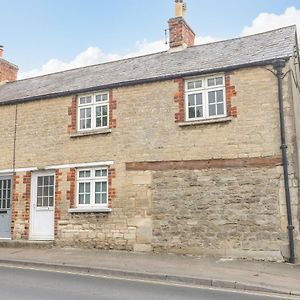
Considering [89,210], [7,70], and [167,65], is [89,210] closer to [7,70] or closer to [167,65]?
[167,65]

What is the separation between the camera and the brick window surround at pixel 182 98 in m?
12.1

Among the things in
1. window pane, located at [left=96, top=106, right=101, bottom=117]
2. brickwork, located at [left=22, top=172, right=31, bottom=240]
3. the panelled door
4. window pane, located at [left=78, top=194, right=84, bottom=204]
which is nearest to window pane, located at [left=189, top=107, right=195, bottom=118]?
window pane, located at [left=96, top=106, right=101, bottom=117]

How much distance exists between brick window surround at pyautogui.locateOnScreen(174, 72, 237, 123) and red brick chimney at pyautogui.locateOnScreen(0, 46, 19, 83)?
34.0ft

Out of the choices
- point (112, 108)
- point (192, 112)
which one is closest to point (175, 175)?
point (192, 112)

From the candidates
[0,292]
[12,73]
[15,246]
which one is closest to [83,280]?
[0,292]

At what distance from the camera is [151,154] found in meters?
12.9

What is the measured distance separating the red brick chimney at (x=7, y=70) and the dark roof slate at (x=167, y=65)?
2576 millimetres

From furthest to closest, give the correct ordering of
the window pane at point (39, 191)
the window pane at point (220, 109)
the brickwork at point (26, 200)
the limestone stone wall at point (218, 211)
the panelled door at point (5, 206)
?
the panelled door at point (5, 206), the window pane at point (39, 191), the brickwork at point (26, 200), the window pane at point (220, 109), the limestone stone wall at point (218, 211)

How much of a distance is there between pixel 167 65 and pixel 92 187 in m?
4.90

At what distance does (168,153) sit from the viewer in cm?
1268

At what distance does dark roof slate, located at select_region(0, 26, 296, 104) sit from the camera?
12.6 meters

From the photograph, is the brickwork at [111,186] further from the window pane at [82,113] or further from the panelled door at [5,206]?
the panelled door at [5,206]

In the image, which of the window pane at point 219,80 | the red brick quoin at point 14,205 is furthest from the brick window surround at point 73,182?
the window pane at point 219,80

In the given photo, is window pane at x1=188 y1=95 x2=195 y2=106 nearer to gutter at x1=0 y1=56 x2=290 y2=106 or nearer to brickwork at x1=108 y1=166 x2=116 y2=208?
gutter at x1=0 y1=56 x2=290 y2=106
